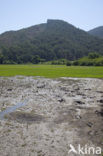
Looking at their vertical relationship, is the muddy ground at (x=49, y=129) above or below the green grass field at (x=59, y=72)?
below

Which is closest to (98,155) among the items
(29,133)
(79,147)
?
(79,147)

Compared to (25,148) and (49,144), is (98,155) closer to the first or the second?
(49,144)

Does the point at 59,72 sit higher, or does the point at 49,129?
the point at 59,72

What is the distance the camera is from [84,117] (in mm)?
13609

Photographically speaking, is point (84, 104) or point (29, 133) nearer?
point (29, 133)

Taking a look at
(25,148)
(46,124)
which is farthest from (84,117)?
(25,148)

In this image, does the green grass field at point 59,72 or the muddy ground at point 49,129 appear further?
the green grass field at point 59,72

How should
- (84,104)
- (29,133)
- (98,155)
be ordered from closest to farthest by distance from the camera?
(98,155), (29,133), (84,104)

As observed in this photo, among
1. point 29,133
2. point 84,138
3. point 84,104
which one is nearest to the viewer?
point 84,138

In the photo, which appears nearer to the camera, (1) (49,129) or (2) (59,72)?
(1) (49,129)

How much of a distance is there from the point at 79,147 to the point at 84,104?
9309mm

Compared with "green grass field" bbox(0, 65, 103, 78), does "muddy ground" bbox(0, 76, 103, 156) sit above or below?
below

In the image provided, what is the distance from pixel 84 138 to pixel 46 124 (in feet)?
11.7

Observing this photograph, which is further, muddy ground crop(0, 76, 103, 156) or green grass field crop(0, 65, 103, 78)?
green grass field crop(0, 65, 103, 78)
